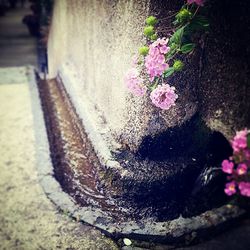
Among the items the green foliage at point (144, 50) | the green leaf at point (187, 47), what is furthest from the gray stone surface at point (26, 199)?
the green leaf at point (187, 47)

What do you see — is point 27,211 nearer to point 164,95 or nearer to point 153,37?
point 164,95

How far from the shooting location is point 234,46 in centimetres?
249

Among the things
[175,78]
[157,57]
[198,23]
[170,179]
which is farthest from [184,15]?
[170,179]

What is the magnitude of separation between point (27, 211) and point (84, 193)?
610 mm

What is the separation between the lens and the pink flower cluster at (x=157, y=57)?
2.23 m

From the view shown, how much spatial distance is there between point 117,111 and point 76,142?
40.5 inches

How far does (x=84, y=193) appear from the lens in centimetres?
314

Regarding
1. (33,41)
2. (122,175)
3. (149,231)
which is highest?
(122,175)

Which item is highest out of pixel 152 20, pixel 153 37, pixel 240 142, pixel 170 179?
pixel 152 20

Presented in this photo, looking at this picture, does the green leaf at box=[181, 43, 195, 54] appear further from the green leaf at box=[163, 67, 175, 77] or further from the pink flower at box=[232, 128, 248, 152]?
the pink flower at box=[232, 128, 248, 152]

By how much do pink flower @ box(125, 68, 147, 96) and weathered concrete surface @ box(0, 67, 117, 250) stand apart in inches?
53.6

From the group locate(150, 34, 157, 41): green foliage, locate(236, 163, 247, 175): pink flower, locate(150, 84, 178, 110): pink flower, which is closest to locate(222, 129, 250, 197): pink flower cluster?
locate(236, 163, 247, 175): pink flower

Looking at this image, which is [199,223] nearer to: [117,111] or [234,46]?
[117,111]

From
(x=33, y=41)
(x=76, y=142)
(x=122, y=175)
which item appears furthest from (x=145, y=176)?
(x=33, y=41)
